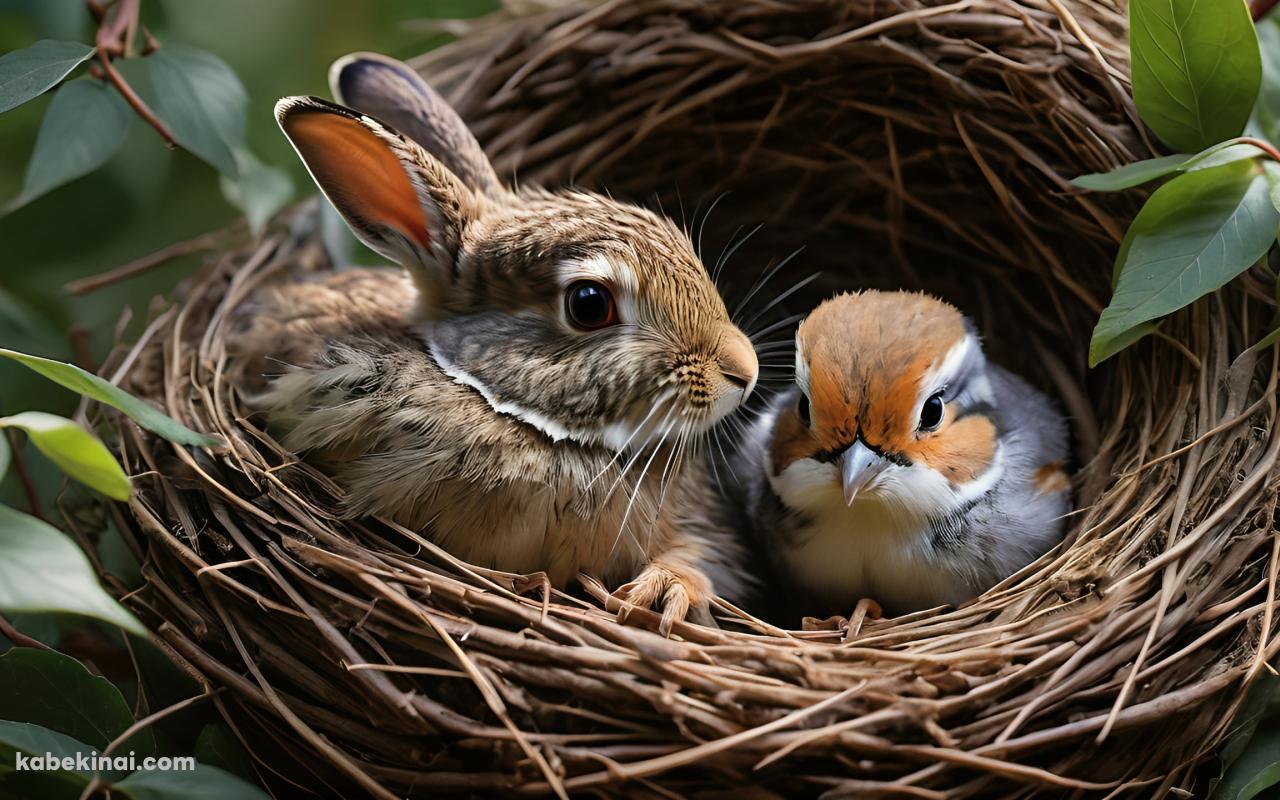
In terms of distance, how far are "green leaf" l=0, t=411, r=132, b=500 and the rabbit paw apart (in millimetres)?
902

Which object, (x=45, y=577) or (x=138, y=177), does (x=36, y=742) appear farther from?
(x=138, y=177)

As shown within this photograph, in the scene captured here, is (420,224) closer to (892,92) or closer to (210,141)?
(210,141)

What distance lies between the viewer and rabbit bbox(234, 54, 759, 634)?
2045 mm

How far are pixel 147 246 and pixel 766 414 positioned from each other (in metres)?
1.76

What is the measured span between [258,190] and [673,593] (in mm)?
1571

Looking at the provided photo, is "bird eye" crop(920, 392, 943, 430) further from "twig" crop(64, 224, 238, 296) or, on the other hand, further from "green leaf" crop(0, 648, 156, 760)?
"twig" crop(64, 224, 238, 296)

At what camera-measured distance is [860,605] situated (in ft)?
7.23

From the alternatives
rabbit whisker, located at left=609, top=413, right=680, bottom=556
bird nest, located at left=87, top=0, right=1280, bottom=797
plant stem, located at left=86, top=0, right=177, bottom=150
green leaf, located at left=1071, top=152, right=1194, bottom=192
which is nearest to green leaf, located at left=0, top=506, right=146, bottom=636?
bird nest, located at left=87, top=0, right=1280, bottom=797

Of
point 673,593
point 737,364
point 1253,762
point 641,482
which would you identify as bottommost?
point 1253,762

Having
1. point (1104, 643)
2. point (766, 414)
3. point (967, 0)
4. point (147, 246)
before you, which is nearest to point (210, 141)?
point (147, 246)

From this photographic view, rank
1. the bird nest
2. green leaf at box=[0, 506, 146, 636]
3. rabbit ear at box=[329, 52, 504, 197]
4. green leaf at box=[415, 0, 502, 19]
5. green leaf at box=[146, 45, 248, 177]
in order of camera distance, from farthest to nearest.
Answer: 1. green leaf at box=[415, 0, 502, 19]
2. rabbit ear at box=[329, 52, 504, 197]
3. green leaf at box=[146, 45, 248, 177]
4. the bird nest
5. green leaf at box=[0, 506, 146, 636]

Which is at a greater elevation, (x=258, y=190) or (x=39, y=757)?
(x=258, y=190)

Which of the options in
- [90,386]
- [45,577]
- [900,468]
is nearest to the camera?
[45,577]

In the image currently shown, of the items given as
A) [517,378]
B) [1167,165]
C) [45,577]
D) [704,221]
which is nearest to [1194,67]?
[1167,165]
